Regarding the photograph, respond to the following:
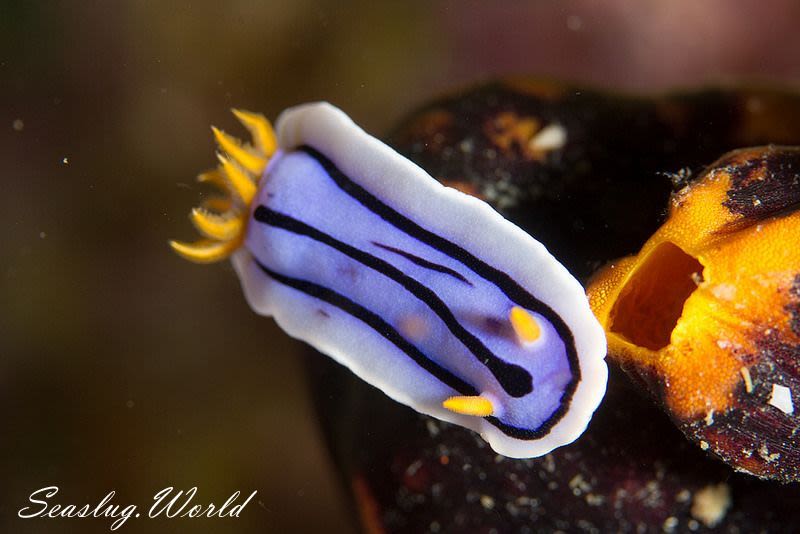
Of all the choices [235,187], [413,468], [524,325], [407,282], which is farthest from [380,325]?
[235,187]

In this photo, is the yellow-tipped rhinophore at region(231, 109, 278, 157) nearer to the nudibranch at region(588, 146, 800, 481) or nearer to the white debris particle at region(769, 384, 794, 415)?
the nudibranch at region(588, 146, 800, 481)

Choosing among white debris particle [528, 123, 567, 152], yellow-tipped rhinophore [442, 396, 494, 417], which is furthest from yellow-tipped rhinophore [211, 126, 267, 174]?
yellow-tipped rhinophore [442, 396, 494, 417]

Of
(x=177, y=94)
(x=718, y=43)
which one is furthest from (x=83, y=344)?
(x=718, y=43)

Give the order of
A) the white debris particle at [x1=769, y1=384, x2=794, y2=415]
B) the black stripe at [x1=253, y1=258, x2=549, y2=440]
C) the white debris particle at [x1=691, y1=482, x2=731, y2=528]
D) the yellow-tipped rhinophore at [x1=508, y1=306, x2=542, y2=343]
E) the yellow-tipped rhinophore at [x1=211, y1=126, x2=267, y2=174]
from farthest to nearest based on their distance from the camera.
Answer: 1. the yellow-tipped rhinophore at [x1=211, y1=126, x2=267, y2=174]
2. the white debris particle at [x1=691, y1=482, x2=731, y2=528]
3. the black stripe at [x1=253, y1=258, x2=549, y2=440]
4. the yellow-tipped rhinophore at [x1=508, y1=306, x2=542, y2=343]
5. the white debris particle at [x1=769, y1=384, x2=794, y2=415]

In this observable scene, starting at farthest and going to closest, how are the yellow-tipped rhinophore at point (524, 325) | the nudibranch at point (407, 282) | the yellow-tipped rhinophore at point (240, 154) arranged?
the yellow-tipped rhinophore at point (240, 154), the nudibranch at point (407, 282), the yellow-tipped rhinophore at point (524, 325)

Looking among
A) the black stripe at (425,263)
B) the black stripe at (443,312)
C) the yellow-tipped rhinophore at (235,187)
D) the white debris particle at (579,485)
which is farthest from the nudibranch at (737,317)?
the yellow-tipped rhinophore at (235,187)

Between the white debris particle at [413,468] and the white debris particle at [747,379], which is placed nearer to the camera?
the white debris particle at [747,379]

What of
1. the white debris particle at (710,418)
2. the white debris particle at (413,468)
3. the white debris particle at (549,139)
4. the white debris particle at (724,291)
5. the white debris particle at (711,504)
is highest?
the white debris particle at (724,291)

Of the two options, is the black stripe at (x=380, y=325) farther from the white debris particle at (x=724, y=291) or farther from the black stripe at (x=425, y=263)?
the white debris particle at (x=724, y=291)
